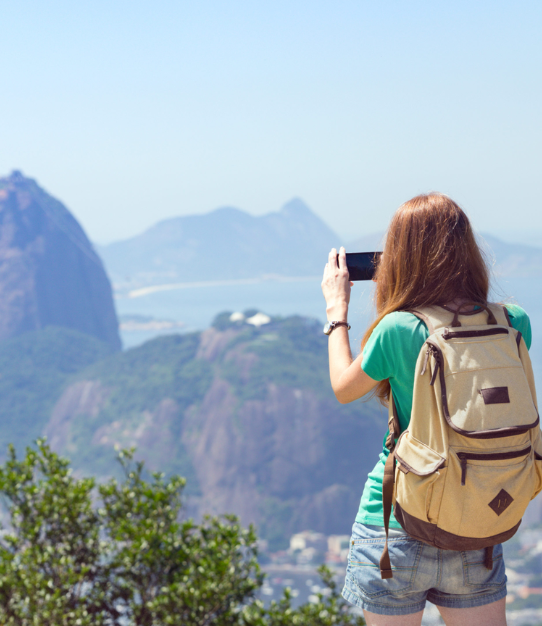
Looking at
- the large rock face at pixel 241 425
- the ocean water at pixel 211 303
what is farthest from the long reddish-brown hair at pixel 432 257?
the ocean water at pixel 211 303

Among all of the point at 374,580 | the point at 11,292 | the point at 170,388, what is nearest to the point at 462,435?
the point at 374,580

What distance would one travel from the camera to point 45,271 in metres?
120

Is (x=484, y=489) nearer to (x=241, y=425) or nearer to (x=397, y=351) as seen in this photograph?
(x=397, y=351)

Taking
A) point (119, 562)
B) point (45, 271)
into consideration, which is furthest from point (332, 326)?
point (45, 271)

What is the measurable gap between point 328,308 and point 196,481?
78.9 metres

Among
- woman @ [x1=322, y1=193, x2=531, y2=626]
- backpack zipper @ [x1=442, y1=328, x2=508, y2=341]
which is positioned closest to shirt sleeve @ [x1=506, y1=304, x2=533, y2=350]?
woman @ [x1=322, y1=193, x2=531, y2=626]

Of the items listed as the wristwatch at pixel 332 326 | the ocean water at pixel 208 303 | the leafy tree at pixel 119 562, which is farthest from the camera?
the ocean water at pixel 208 303

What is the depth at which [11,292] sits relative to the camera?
115062 millimetres

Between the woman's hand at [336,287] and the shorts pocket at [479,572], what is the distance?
1.89 feet

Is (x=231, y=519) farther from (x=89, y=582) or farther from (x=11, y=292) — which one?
(x=11, y=292)

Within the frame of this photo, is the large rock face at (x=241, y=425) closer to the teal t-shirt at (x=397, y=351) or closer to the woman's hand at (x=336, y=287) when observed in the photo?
the woman's hand at (x=336, y=287)

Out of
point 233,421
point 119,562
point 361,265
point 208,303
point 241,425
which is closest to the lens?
point 361,265

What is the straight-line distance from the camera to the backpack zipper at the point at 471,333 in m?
1.12

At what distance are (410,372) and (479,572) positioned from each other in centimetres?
48
